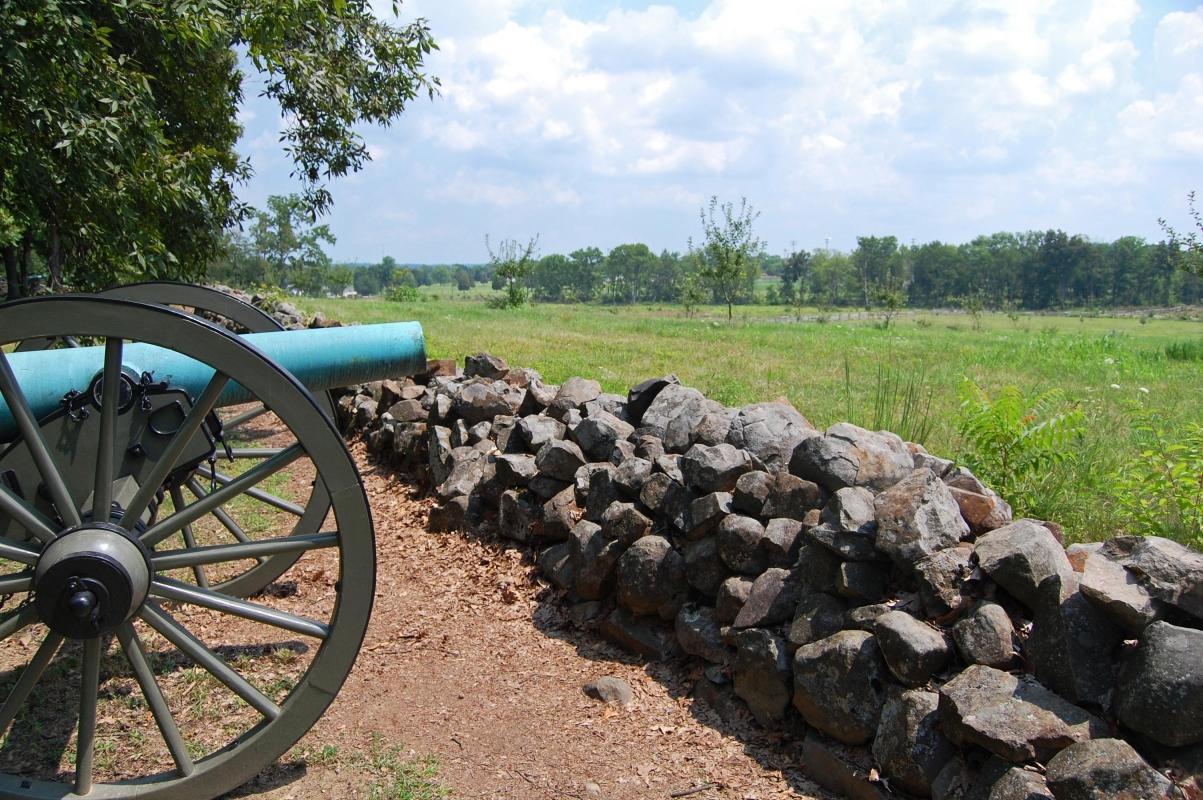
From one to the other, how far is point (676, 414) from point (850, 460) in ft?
4.69

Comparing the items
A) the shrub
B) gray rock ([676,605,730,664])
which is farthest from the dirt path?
the shrub

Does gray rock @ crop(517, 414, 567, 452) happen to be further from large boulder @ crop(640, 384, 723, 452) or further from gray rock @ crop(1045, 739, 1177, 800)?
gray rock @ crop(1045, 739, 1177, 800)

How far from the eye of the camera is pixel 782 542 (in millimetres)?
4035

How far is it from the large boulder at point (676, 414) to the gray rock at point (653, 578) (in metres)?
0.76

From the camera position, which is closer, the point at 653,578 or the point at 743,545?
the point at 743,545

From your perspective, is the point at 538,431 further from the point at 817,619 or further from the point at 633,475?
the point at 817,619

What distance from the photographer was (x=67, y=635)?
111 inches

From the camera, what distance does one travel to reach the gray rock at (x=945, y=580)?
129 inches

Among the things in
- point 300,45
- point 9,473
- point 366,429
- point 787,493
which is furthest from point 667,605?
point 300,45

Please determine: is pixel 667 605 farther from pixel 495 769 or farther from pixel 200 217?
pixel 200 217

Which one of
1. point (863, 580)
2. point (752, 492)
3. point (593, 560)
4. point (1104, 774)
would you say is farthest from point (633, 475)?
point (1104, 774)

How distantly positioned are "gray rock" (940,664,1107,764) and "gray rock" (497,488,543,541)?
2924 millimetres

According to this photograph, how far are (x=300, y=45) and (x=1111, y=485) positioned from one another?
332 inches

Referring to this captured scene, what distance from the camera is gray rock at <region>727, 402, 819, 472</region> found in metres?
4.55
